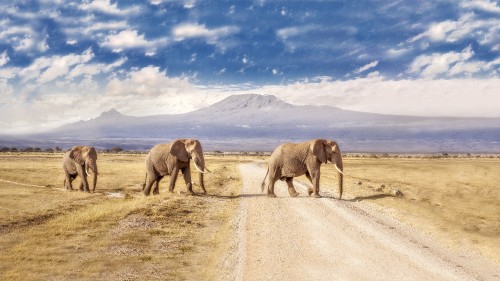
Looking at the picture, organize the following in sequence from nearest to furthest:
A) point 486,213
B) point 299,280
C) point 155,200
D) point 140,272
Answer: point 299,280 < point 140,272 < point 155,200 < point 486,213

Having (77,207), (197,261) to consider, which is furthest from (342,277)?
(77,207)

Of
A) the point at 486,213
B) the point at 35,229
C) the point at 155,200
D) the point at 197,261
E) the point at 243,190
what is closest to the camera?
the point at 197,261

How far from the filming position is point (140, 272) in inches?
513

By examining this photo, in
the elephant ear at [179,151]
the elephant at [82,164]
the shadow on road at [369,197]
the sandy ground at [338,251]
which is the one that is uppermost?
the elephant ear at [179,151]

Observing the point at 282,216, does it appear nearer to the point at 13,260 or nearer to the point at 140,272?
the point at 140,272

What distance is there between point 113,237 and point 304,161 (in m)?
14.5

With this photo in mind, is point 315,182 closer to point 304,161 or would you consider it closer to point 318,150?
point 304,161

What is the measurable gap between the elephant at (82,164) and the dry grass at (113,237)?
4.05 metres

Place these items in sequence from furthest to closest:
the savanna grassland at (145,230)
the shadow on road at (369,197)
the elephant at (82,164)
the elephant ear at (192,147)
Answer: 1. the elephant at (82,164)
2. the elephant ear at (192,147)
3. the shadow on road at (369,197)
4. the savanna grassland at (145,230)

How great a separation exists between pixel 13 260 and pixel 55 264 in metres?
1.40

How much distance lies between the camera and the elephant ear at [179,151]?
28719mm

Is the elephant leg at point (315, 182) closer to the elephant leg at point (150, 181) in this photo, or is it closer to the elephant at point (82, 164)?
the elephant leg at point (150, 181)

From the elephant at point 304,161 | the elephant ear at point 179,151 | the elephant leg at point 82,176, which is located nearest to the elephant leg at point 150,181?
the elephant ear at point 179,151

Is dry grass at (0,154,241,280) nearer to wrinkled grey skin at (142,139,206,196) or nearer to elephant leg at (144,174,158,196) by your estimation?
wrinkled grey skin at (142,139,206,196)
